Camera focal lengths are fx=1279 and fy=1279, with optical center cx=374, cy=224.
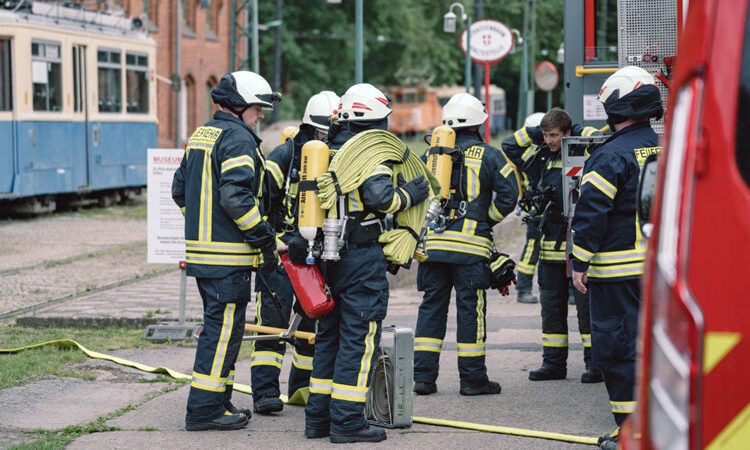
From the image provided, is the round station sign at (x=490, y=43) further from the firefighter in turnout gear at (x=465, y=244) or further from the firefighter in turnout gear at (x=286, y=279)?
the firefighter in turnout gear at (x=286, y=279)

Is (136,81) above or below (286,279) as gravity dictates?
above

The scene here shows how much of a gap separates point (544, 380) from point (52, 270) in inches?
320

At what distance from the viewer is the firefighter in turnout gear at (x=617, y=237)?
6172 millimetres

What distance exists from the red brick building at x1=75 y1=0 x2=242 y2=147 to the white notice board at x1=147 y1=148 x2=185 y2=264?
30151 mm

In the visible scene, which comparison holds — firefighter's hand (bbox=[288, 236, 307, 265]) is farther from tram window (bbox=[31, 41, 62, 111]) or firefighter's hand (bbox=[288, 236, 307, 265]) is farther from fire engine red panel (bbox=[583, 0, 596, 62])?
tram window (bbox=[31, 41, 62, 111])

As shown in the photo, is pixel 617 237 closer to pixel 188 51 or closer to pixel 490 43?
pixel 490 43

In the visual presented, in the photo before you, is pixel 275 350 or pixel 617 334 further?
pixel 275 350

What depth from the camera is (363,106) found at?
6.82m

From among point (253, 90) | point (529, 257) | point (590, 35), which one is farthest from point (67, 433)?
point (529, 257)

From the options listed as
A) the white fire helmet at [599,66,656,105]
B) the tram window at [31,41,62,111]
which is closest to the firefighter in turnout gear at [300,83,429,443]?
the white fire helmet at [599,66,656,105]

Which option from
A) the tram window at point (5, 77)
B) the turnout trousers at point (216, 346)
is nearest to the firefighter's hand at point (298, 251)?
the turnout trousers at point (216, 346)

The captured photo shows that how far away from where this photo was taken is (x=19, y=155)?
68.2 ft

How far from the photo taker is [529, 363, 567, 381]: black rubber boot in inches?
335

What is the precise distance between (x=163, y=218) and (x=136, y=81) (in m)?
16.6
